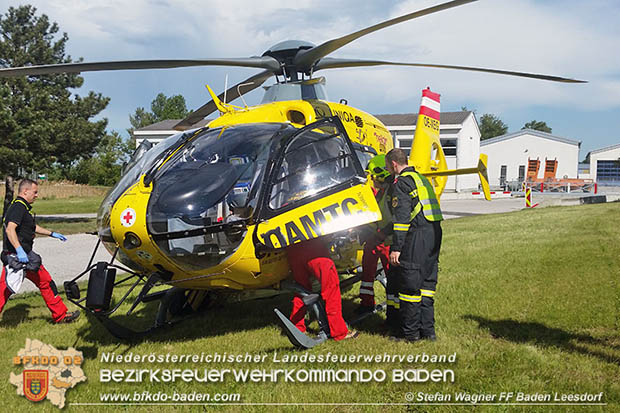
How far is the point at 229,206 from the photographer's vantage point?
399 cm

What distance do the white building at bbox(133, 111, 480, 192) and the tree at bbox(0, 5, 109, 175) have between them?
52.8 feet

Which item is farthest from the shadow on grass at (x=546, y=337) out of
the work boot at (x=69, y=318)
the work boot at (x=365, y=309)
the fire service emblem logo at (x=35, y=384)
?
the work boot at (x=69, y=318)

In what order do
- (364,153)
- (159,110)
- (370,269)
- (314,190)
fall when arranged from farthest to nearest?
(159,110) → (364,153) → (370,269) → (314,190)

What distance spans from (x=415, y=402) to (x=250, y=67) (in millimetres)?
4329

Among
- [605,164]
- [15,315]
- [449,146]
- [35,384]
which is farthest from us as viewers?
[605,164]

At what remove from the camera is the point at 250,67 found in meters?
5.96

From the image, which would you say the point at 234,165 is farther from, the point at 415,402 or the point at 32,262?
the point at 32,262

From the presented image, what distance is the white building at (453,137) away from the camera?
121 feet

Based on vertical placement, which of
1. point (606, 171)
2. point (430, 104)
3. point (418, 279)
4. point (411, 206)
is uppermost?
point (430, 104)

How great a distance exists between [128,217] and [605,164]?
67973mm

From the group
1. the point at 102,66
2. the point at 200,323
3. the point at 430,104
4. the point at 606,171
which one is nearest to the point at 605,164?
the point at 606,171

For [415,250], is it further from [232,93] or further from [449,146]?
[449,146]

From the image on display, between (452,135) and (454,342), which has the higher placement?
(454,342)

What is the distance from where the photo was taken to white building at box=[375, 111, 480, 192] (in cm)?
3694
